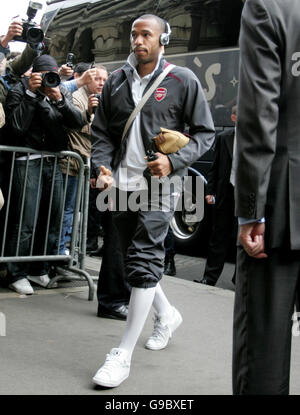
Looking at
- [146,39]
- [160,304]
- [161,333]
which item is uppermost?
[146,39]

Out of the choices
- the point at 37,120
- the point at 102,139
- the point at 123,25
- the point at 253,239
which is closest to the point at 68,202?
the point at 37,120

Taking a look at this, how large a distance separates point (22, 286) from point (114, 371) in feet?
7.24

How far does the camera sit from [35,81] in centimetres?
515

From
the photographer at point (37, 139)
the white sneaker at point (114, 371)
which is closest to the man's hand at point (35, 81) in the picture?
the photographer at point (37, 139)

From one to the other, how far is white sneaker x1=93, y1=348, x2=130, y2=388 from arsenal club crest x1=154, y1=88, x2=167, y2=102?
147 cm

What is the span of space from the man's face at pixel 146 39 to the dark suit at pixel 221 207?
293 centimetres

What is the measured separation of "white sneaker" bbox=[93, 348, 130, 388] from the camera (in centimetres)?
333

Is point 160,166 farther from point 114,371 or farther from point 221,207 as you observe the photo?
point 221,207

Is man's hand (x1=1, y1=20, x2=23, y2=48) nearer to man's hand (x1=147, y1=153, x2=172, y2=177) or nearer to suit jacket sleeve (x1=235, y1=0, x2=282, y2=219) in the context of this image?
man's hand (x1=147, y1=153, x2=172, y2=177)

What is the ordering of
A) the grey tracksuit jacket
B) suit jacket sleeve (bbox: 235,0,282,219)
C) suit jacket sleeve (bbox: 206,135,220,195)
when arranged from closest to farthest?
suit jacket sleeve (bbox: 235,0,282,219), the grey tracksuit jacket, suit jacket sleeve (bbox: 206,135,220,195)

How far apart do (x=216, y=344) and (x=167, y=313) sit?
0.43 meters

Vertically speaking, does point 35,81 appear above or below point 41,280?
above

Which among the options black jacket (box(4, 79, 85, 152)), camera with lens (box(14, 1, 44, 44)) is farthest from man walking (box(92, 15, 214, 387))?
camera with lens (box(14, 1, 44, 44))

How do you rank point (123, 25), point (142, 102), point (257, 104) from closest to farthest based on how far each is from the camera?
1. point (257, 104)
2. point (142, 102)
3. point (123, 25)
